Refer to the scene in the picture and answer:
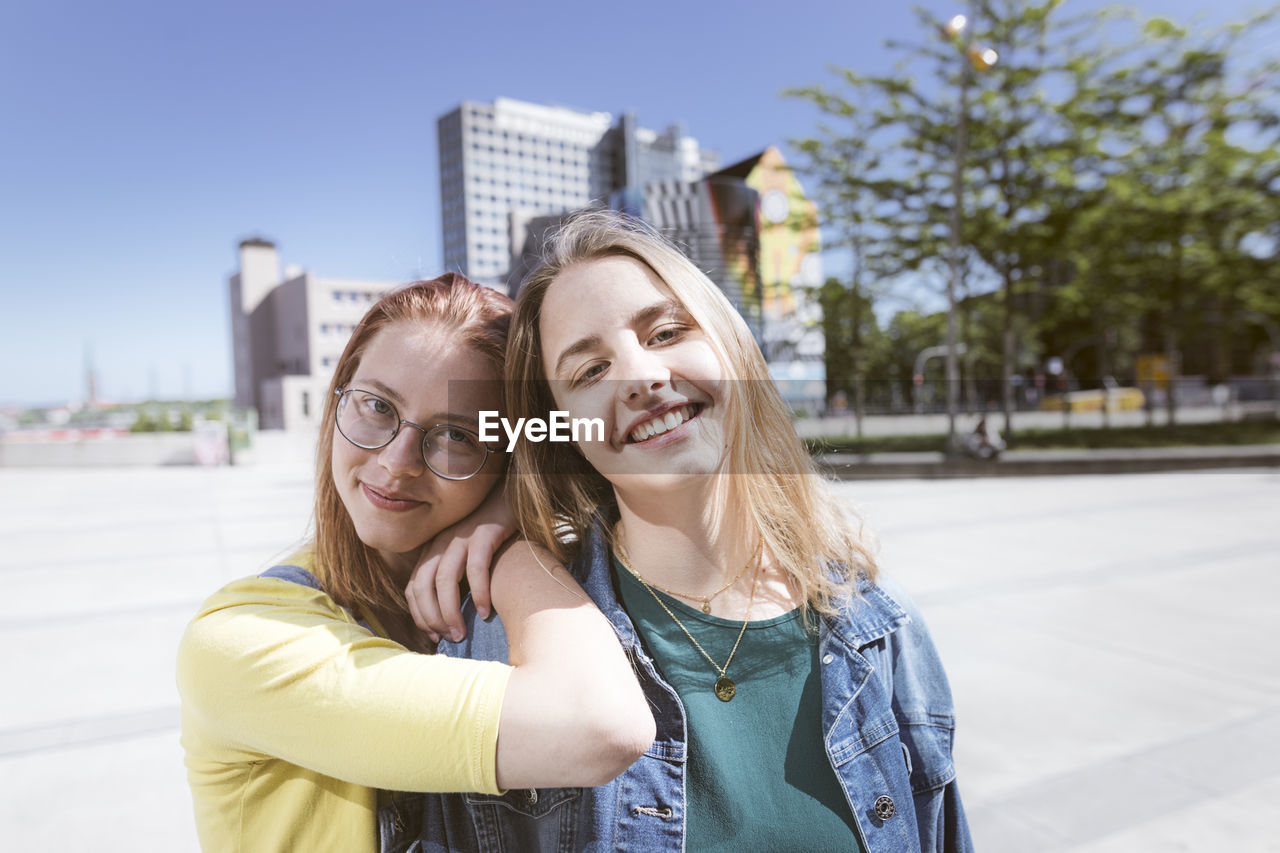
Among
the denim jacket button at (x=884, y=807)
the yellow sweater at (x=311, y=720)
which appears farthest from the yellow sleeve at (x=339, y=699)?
the denim jacket button at (x=884, y=807)

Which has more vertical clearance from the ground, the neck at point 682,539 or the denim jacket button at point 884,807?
the neck at point 682,539

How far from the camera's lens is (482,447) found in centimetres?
116

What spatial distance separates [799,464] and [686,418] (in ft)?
1.07

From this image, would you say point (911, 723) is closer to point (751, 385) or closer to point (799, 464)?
point (799, 464)

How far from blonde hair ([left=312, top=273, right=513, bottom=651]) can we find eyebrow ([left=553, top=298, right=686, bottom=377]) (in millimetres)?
176

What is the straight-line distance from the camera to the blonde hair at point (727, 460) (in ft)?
3.63

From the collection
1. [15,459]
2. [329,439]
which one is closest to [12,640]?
[329,439]

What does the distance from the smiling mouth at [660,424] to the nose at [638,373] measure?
0.04 m

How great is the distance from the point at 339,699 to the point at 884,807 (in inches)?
30.6

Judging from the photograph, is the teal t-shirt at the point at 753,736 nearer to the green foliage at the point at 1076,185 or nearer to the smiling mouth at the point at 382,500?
the smiling mouth at the point at 382,500

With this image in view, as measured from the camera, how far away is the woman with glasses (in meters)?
0.84

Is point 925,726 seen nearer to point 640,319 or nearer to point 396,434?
point 640,319

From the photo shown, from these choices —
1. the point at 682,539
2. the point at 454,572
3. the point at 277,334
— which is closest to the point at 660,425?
the point at 682,539

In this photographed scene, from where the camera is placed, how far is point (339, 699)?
0.86 meters
